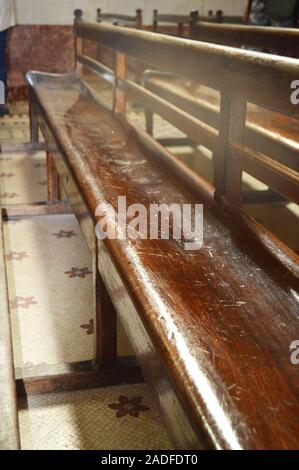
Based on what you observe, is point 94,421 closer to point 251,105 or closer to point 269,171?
point 269,171

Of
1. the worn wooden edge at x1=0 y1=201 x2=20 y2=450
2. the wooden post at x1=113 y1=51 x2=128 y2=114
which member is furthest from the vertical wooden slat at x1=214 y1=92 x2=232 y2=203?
the wooden post at x1=113 y1=51 x2=128 y2=114

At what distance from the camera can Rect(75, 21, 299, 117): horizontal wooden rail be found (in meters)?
1.26

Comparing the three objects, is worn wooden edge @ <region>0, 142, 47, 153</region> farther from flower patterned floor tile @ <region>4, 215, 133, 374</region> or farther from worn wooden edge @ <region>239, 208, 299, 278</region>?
worn wooden edge @ <region>239, 208, 299, 278</region>

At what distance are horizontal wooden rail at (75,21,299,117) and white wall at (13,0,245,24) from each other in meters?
5.68

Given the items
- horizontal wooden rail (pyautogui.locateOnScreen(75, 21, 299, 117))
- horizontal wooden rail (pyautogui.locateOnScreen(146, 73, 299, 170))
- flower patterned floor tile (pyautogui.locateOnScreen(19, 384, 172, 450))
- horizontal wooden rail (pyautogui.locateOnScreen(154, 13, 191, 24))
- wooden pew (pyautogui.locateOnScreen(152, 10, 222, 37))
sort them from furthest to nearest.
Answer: horizontal wooden rail (pyautogui.locateOnScreen(154, 13, 191, 24)) < wooden pew (pyautogui.locateOnScreen(152, 10, 222, 37)) < horizontal wooden rail (pyautogui.locateOnScreen(146, 73, 299, 170)) < flower patterned floor tile (pyautogui.locateOnScreen(19, 384, 172, 450)) < horizontal wooden rail (pyautogui.locateOnScreen(75, 21, 299, 117))

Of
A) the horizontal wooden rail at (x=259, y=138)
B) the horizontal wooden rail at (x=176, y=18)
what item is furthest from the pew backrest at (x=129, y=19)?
the horizontal wooden rail at (x=259, y=138)

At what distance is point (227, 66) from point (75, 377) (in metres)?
1.06

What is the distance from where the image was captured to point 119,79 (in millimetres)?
3111

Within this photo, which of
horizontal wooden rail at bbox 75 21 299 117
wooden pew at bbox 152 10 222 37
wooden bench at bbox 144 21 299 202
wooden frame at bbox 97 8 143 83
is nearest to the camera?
horizontal wooden rail at bbox 75 21 299 117

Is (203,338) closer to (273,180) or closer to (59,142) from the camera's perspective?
(273,180)

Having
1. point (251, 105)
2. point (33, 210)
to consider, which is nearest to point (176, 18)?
point (251, 105)

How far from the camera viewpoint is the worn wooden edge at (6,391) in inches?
40.3

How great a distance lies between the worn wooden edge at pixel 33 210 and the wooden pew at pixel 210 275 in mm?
816

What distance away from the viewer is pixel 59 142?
2.57 metres
